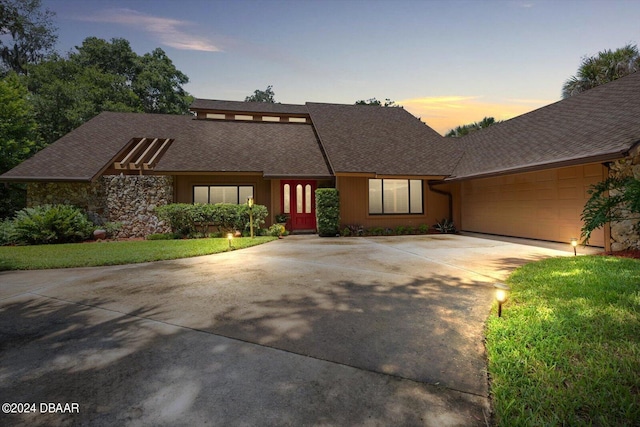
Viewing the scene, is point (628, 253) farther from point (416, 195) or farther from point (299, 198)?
point (299, 198)

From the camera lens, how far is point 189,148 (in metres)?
15.0

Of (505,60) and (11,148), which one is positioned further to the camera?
(11,148)

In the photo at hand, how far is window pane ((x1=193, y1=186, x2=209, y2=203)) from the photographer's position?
14.5 meters

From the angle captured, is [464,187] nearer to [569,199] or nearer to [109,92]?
[569,199]

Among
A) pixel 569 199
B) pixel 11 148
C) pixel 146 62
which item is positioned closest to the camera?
pixel 569 199

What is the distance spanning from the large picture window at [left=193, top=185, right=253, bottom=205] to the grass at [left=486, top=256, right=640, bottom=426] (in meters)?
12.5

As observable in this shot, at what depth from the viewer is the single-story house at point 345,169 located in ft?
33.9

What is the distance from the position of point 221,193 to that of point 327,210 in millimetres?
5678

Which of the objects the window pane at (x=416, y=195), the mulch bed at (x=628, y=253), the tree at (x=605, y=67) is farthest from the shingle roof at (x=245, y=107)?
the tree at (x=605, y=67)

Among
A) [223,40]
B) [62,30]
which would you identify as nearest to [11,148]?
[223,40]

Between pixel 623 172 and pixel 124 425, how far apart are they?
1095cm

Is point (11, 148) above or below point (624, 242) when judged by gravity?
above

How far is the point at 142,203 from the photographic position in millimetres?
13484

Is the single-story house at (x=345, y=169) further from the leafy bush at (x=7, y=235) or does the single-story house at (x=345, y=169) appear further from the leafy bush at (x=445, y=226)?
the leafy bush at (x=7, y=235)
